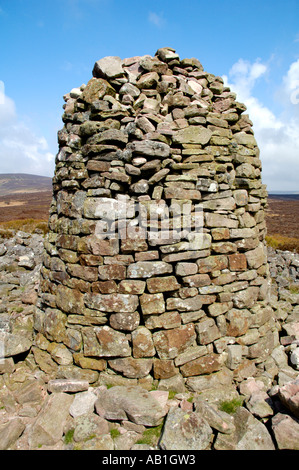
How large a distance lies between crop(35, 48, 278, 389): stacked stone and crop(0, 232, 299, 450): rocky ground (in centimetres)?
24

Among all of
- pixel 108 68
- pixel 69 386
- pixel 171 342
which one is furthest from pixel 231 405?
pixel 108 68

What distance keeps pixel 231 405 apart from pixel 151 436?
137 cm

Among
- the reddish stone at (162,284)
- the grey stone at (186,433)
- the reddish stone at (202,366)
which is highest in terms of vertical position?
the reddish stone at (162,284)

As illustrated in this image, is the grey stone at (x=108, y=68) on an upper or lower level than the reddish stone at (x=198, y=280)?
upper

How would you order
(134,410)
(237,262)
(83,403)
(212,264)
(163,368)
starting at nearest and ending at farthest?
(134,410), (83,403), (163,368), (212,264), (237,262)

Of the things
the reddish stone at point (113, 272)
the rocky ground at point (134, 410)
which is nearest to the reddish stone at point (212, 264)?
the reddish stone at point (113, 272)

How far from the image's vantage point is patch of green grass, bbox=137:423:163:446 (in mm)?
3641

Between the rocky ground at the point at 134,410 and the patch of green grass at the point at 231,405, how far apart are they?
0.6 inches

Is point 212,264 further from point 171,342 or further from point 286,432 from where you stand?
point 286,432

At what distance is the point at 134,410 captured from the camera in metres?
3.84

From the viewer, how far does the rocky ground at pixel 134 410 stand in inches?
141

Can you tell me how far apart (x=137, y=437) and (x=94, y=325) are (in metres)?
1.70

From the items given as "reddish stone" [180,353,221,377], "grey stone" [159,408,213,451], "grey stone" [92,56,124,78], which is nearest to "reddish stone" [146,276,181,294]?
"reddish stone" [180,353,221,377]

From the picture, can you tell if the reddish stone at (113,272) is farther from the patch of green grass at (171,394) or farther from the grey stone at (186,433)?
the grey stone at (186,433)
